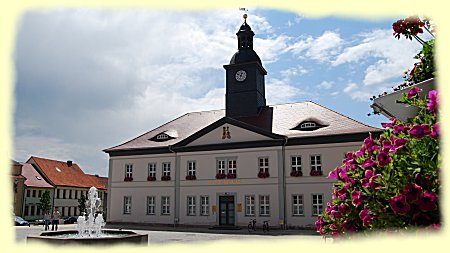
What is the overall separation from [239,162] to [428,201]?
26.7 meters

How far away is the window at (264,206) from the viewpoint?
92.5 feet

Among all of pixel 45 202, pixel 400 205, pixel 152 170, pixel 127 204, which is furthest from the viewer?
pixel 45 202

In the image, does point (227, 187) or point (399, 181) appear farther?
point (227, 187)

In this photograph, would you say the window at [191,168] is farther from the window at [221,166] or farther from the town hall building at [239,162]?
the window at [221,166]

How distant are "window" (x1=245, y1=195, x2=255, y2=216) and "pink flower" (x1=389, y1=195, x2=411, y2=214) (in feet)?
85.4

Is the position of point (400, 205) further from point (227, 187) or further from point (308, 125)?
point (227, 187)

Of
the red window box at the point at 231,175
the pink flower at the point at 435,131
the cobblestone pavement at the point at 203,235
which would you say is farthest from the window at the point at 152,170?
the pink flower at the point at 435,131

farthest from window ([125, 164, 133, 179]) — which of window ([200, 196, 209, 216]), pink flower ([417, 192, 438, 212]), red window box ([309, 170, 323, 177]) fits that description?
pink flower ([417, 192, 438, 212])

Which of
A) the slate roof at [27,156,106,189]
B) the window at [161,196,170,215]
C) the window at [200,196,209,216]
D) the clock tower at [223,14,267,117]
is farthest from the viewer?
the slate roof at [27,156,106,189]

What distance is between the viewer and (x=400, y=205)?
3.18 m

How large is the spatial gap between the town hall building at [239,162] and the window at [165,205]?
8 centimetres

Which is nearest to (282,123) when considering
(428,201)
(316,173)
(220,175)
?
(316,173)

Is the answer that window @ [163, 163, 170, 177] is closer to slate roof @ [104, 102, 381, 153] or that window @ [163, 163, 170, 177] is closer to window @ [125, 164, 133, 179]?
slate roof @ [104, 102, 381, 153]

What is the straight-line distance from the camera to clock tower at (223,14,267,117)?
34.2 meters
